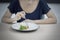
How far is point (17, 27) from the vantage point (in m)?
1.21

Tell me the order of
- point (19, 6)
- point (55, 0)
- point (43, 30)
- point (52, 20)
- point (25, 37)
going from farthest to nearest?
point (55, 0), point (19, 6), point (52, 20), point (43, 30), point (25, 37)

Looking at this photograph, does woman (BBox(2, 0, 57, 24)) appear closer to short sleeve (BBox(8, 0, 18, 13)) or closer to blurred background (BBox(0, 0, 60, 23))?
short sleeve (BBox(8, 0, 18, 13))

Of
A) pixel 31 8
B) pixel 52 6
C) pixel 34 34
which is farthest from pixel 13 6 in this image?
pixel 52 6

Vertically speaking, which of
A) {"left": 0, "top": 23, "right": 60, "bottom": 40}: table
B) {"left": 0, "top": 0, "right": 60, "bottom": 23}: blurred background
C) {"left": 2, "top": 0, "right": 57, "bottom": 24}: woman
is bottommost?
{"left": 0, "top": 23, "right": 60, "bottom": 40}: table

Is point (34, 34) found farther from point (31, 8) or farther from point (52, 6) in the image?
point (52, 6)

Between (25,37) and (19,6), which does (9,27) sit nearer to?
(25,37)

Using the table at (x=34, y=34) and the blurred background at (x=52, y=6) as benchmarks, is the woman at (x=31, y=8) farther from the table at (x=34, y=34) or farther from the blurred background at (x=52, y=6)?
the blurred background at (x=52, y=6)

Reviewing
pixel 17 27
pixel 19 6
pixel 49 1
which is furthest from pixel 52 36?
pixel 49 1

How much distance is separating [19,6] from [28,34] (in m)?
0.68

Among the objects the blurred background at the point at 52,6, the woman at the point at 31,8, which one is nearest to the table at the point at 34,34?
the woman at the point at 31,8

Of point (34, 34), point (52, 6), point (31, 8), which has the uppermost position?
point (52, 6)

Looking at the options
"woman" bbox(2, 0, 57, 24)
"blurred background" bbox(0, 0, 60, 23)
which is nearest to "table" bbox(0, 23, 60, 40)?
"woman" bbox(2, 0, 57, 24)

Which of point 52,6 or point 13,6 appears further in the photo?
point 52,6

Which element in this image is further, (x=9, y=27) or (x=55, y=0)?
(x=55, y=0)
